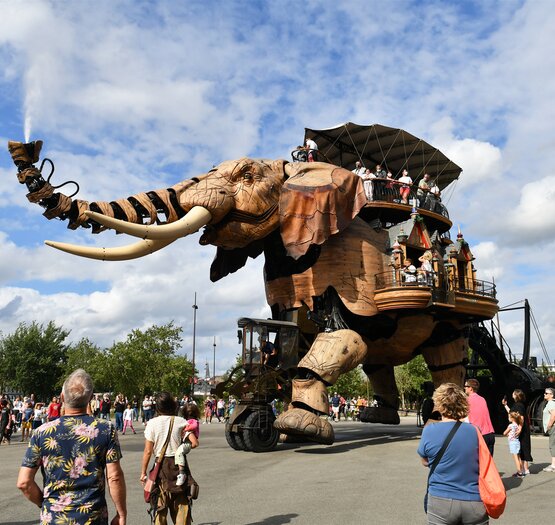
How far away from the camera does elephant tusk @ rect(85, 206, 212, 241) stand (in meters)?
10.3

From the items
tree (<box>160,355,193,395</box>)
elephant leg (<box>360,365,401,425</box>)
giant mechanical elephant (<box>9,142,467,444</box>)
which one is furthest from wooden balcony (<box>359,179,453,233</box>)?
tree (<box>160,355,193,395</box>)

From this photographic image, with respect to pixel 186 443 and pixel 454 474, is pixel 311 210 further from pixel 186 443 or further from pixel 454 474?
pixel 454 474

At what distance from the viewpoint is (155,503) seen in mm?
4977

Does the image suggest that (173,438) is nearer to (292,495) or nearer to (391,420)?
(292,495)

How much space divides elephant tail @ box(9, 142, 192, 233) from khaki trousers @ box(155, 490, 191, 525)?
6602 millimetres

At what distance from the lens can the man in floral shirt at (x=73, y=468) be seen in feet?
10.6

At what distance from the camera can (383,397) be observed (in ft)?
58.5

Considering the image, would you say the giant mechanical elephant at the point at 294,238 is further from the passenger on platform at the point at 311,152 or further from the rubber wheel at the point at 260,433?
the passenger on platform at the point at 311,152

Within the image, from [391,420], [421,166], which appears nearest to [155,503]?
[391,420]

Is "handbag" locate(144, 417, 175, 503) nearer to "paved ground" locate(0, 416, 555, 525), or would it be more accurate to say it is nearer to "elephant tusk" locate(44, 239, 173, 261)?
"paved ground" locate(0, 416, 555, 525)

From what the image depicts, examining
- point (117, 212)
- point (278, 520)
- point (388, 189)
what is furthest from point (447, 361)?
point (278, 520)

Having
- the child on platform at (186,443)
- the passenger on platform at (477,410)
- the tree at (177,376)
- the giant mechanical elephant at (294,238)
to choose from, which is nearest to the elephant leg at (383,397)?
the giant mechanical elephant at (294,238)

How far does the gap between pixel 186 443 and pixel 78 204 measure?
6.64 m

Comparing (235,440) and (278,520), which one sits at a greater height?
(235,440)
